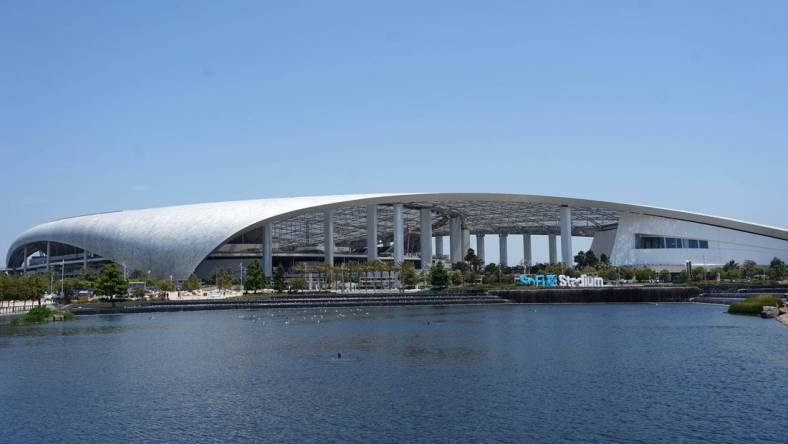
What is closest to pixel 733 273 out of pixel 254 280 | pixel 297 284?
pixel 297 284

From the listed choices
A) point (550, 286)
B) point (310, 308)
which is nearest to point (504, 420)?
point (310, 308)

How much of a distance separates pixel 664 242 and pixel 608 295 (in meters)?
25.4

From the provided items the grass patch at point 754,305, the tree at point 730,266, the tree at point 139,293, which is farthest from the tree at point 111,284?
the tree at point 730,266

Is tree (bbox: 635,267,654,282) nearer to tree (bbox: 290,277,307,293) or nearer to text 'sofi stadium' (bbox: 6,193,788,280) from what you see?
text 'sofi stadium' (bbox: 6,193,788,280)


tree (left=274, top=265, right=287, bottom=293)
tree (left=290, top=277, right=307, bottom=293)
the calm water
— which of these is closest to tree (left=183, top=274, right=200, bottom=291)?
tree (left=274, top=265, right=287, bottom=293)

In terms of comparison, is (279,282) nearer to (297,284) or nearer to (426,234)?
(297,284)

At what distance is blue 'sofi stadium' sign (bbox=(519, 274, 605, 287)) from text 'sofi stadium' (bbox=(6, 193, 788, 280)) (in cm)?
979

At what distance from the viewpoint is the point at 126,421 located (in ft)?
65.7

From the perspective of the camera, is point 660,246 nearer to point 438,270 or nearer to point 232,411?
point 438,270

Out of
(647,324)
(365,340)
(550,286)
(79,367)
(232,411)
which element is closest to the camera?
(232,411)

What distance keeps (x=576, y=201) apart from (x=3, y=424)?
260ft

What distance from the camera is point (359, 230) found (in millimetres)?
109438

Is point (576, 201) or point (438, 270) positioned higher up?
point (576, 201)

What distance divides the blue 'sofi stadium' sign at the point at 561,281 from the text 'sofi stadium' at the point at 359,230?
386 inches
